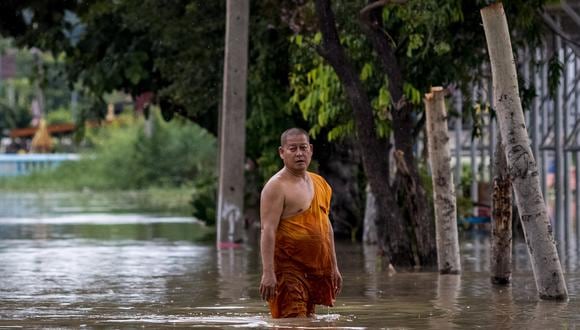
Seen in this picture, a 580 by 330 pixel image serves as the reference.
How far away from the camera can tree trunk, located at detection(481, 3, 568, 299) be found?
52.2 feet

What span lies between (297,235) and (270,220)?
27cm

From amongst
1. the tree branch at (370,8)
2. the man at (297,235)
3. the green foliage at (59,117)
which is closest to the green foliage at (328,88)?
the tree branch at (370,8)

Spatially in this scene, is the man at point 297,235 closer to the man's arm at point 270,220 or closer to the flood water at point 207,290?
the man's arm at point 270,220

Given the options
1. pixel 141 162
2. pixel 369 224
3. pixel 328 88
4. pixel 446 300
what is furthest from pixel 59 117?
pixel 446 300

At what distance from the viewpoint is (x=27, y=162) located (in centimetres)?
8356

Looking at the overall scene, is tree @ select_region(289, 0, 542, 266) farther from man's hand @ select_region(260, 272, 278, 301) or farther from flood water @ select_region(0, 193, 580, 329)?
man's hand @ select_region(260, 272, 278, 301)

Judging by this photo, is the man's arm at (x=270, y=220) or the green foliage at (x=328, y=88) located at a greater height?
the green foliage at (x=328, y=88)

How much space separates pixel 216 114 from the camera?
34.1 metres

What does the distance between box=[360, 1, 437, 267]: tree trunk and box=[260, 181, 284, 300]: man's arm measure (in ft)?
27.4

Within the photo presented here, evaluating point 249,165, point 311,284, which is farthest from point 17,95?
point 311,284

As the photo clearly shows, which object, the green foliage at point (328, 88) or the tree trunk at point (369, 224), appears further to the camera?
the tree trunk at point (369, 224)

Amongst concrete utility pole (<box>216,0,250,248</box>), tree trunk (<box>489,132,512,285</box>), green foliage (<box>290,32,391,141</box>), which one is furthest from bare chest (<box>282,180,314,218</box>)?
concrete utility pole (<box>216,0,250,248</box>)

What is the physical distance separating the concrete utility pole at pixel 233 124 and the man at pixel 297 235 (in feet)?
41.4

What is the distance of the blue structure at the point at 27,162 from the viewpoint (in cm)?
7844
